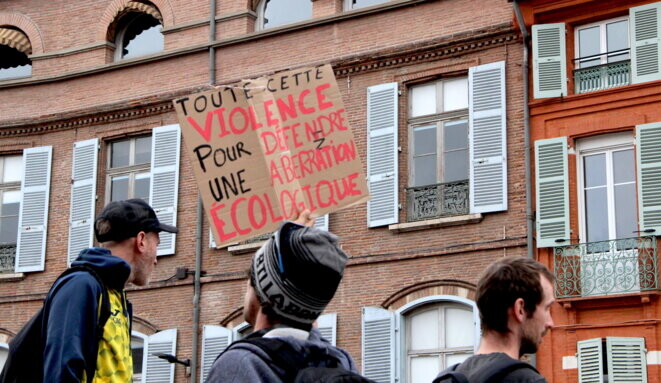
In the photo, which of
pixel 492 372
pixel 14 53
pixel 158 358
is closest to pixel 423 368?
pixel 158 358

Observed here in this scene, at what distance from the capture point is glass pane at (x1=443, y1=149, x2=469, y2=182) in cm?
2034

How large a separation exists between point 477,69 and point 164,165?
19.8 feet

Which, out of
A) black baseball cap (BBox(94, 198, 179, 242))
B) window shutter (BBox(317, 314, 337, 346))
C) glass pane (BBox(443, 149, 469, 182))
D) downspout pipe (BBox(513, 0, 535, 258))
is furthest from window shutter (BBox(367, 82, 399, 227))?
black baseball cap (BBox(94, 198, 179, 242))

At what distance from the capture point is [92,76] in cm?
2486

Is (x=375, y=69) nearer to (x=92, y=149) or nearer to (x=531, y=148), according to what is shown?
(x=531, y=148)

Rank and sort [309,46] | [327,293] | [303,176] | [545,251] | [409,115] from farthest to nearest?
[309,46]
[409,115]
[545,251]
[303,176]
[327,293]

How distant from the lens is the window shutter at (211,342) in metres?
21.7

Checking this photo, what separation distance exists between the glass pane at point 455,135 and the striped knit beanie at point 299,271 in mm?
16634

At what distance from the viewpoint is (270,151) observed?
9680 mm

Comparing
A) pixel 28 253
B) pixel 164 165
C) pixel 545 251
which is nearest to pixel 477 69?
pixel 545 251

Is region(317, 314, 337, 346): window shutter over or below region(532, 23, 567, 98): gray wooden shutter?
below

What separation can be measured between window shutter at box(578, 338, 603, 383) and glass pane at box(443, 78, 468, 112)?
14.0 feet

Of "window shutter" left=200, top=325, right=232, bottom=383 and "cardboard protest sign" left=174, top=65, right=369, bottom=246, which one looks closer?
"cardboard protest sign" left=174, top=65, right=369, bottom=246

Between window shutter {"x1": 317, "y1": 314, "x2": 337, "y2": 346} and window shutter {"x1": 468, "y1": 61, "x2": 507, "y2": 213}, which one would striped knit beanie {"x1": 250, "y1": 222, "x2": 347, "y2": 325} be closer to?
window shutter {"x1": 468, "y1": 61, "x2": 507, "y2": 213}
